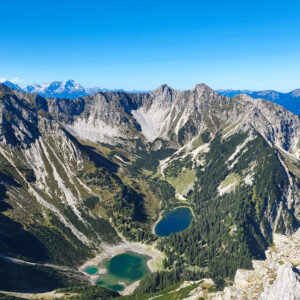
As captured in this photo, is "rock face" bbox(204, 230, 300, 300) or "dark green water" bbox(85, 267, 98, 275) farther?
"dark green water" bbox(85, 267, 98, 275)

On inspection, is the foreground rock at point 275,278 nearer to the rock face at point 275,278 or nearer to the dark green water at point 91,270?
the rock face at point 275,278

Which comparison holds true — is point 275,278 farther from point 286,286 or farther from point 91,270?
point 91,270

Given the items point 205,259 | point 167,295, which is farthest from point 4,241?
point 205,259

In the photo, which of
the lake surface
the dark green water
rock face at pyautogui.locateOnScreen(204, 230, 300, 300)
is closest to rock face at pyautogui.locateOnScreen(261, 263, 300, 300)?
rock face at pyautogui.locateOnScreen(204, 230, 300, 300)

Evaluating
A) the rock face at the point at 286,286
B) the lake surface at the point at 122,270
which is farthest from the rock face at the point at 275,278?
the lake surface at the point at 122,270

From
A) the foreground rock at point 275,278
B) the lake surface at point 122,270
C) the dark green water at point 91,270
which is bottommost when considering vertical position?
A: the lake surface at point 122,270

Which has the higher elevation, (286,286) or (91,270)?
(286,286)

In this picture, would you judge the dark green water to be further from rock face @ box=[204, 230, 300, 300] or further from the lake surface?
rock face @ box=[204, 230, 300, 300]

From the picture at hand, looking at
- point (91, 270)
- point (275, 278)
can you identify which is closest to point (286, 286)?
point (275, 278)

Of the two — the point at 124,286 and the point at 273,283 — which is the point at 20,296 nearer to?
the point at 124,286
